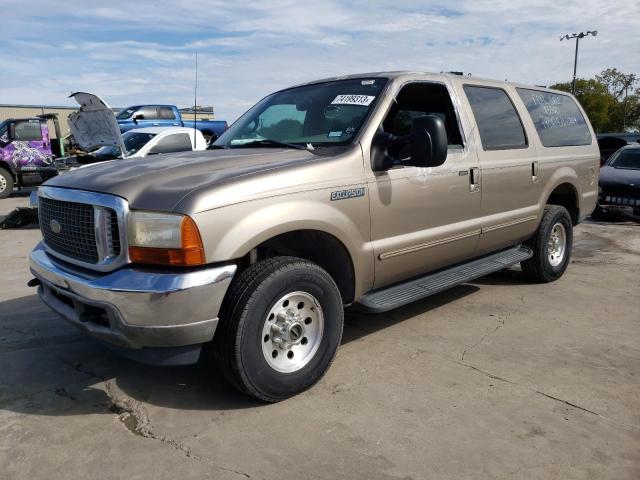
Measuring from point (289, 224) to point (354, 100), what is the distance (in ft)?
4.23

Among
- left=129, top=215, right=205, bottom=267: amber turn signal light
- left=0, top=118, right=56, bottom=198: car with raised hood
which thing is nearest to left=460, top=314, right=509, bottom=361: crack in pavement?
left=129, top=215, right=205, bottom=267: amber turn signal light

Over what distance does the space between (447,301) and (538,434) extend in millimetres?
2337

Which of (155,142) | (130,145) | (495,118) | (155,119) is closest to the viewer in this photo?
(495,118)

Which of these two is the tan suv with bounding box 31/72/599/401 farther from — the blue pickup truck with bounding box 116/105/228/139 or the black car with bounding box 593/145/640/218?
the blue pickup truck with bounding box 116/105/228/139

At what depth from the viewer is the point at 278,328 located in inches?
124

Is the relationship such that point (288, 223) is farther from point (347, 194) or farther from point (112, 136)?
point (112, 136)

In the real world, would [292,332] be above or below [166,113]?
below

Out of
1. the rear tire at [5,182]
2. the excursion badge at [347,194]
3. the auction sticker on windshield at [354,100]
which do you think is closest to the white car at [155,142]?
the rear tire at [5,182]

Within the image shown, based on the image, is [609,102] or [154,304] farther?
[609,102]

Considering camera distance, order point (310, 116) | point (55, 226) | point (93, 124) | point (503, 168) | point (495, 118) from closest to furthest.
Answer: point (55, 226) < point (310, 116) < point (503, 168) < point (495, 118) < point (93, 124)

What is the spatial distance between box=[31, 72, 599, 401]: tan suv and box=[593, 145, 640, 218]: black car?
6.09m

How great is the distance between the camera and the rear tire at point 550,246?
18.1ft

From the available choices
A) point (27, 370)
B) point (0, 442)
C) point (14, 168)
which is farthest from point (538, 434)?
point (14, 168)

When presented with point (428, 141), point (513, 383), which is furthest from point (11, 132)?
point (513, 383)
